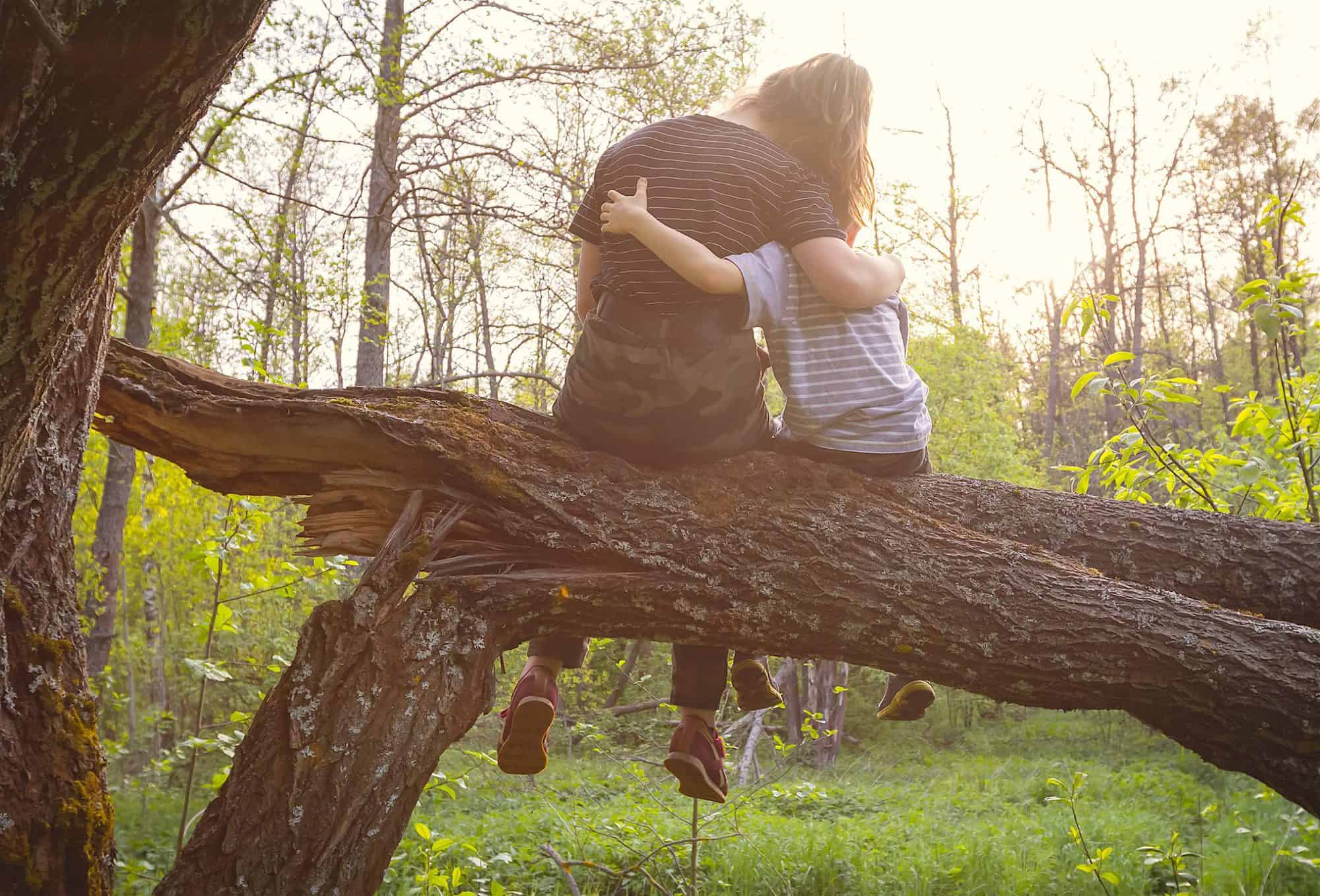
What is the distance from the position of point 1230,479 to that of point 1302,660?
347 centimetres

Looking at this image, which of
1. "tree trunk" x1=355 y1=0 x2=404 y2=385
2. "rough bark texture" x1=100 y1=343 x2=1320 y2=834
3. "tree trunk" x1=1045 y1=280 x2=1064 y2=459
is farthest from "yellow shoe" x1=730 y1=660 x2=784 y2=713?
"tree trunk" x1=1045 y1=280 x2=1064 y2=459

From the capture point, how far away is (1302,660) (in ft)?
6.91

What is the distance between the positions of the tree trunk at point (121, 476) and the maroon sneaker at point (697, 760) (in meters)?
3.69

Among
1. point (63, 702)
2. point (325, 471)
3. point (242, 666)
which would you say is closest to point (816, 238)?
point (325, 471)

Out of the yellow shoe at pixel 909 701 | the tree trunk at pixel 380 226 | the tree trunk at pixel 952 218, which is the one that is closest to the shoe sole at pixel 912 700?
the yellow shoe at pixel 909 701

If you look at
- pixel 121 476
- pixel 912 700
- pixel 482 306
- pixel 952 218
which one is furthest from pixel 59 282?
pixel 952 218

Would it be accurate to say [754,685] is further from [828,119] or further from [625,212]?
[828,119]

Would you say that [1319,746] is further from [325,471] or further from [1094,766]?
[1094,766]

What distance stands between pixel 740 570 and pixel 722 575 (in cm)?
5

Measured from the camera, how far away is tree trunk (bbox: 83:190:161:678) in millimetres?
4910

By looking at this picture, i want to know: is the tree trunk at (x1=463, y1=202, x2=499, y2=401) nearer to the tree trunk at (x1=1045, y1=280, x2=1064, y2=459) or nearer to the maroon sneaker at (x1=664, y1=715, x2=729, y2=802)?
the maroon sneaker at (x1=664, y1=715, x2=729, y2=802)

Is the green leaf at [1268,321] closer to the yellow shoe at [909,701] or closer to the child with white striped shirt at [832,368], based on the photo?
the child with white striped shirt at [832,368]

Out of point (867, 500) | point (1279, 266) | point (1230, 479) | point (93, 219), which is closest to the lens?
point (93, 219)

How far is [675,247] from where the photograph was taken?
7.14ft
